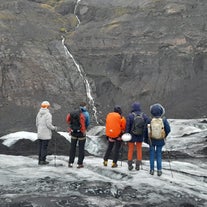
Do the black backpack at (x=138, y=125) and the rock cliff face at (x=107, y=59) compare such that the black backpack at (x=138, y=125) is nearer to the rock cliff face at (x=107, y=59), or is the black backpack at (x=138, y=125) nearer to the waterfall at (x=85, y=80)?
the rock cliff face at (x=107, y=59)

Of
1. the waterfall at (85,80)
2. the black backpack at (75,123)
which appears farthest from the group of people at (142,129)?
the waterfall at (85,80)

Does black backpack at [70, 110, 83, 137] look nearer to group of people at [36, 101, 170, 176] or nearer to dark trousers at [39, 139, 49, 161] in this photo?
group of people at [36, 101, 170, 176]

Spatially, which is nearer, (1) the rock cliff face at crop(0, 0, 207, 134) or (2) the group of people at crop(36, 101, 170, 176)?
(2) the group of people at crop(36, 101, 170, 176)

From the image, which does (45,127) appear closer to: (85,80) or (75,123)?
(75,123)

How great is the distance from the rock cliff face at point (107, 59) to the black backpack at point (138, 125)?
3802cm

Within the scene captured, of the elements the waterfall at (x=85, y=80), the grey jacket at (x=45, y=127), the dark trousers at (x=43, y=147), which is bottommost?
the dark trousers at (x=43, y=147)

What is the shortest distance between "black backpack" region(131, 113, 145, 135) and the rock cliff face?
125 feet

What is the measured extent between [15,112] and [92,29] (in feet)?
70.7

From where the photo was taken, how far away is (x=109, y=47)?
2539 inches

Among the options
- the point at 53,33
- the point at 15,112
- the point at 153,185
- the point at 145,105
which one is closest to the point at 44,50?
the point at 53,33

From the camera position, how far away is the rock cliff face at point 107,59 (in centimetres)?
5562

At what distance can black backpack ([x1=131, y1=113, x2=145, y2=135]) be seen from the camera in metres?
12.9

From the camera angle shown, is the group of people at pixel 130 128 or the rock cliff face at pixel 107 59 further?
the rock cliff face at pixel 107 59

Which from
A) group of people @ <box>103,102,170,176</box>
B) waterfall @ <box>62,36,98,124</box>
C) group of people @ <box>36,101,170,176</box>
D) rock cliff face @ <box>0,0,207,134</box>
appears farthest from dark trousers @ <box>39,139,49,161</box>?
waterfall @ <box>62,36,98,124</box>
